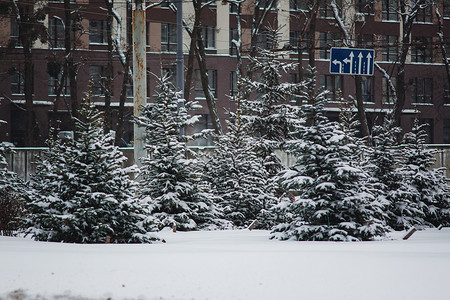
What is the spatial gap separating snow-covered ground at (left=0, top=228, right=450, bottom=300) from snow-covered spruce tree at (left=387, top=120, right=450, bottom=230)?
984 cm

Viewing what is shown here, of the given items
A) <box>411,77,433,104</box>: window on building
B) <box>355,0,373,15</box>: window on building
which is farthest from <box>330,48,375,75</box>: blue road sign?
<box>411,77,433,104</box>: window on building

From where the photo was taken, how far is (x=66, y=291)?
6762 millimetres

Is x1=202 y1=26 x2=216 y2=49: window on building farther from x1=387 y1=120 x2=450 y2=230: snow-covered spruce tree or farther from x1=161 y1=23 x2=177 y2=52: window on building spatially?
x1=387 y1=120 x2=450 y2=230: snow-covered spruce tree

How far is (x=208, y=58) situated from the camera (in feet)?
175

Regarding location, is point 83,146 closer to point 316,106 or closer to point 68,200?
point 68,200

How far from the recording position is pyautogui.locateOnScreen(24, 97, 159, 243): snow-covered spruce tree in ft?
38.2

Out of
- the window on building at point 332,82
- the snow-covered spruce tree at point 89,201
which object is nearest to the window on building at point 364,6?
the window on building at point 332,82

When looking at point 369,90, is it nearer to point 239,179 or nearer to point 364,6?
point 364,6

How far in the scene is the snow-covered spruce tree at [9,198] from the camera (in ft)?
46.3

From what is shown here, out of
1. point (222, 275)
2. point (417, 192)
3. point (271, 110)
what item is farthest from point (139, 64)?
point (222, 275)

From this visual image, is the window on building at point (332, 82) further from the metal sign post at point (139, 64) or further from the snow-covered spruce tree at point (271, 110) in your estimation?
the metal sign post at point (139, 64)

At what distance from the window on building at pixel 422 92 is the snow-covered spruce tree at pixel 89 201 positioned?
53.1m

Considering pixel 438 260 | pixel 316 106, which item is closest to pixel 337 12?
pixel 316 106

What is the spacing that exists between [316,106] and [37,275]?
7.61 metres
